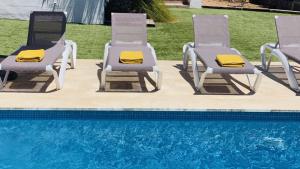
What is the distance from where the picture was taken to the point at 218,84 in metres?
9.21

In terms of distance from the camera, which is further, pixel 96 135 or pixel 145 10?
pixel 145 10

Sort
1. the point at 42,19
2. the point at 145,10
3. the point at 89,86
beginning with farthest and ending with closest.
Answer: the point at 145,10 < the point at 42,19 < the point at 89,86

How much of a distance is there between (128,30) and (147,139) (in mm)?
3559

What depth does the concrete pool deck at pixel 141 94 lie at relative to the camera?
773 cm

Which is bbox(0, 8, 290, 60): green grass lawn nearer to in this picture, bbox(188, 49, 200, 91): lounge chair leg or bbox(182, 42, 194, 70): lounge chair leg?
bbox(182, 42, 194, 70): lounge chair leg

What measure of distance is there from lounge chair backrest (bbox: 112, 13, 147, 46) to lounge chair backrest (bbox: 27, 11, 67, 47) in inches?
48.2

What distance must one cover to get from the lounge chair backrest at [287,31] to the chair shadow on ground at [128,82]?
3.30 m

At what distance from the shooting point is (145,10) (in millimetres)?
15750

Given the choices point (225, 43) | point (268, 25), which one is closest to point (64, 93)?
point (225, 43)

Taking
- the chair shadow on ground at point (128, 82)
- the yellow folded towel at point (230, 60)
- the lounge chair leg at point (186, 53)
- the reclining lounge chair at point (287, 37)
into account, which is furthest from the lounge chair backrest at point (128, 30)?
the reclining lounge chair at point (287, 37)

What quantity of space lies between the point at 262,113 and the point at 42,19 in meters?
5.38

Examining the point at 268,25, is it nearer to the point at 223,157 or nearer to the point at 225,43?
the point at 225,43

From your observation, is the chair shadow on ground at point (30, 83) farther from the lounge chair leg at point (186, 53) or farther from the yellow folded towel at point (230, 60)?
the yellow folded towel at point (230, 60)

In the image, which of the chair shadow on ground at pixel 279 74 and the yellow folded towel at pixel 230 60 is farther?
the chair shadow on ground at pixel 279 74
